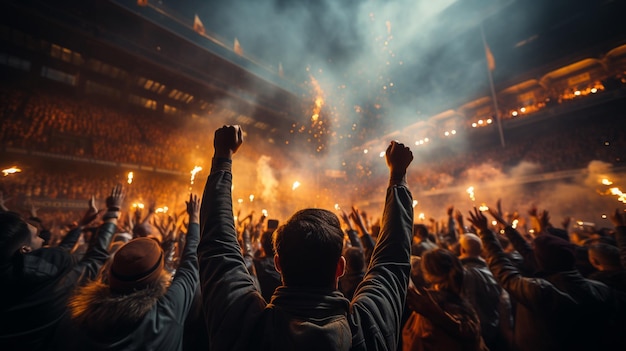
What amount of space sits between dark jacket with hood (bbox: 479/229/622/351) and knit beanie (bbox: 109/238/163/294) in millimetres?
2329

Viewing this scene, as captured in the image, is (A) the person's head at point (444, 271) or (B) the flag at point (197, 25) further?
(B) the flag at point (197, 25)

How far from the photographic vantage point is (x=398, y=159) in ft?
4.06

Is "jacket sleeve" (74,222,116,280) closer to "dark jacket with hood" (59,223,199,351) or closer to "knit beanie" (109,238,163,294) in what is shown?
"dark jacket with hood" (59,223,199,351)

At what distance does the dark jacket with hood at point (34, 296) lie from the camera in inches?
54.7

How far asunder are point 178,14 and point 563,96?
2348cm

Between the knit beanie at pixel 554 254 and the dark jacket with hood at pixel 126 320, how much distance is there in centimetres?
248

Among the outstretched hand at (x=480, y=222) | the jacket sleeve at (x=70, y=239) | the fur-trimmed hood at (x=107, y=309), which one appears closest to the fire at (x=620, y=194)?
the outstretched hand at (x=480, y=222)

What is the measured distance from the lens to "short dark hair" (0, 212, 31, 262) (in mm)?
1457

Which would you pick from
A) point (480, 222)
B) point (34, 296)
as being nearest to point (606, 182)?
point (480, 222)

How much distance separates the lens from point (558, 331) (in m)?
1.57

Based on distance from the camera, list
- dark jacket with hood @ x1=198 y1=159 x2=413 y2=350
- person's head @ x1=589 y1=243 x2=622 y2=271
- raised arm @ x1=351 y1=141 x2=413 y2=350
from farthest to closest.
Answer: person's head @ x1=589 y1=243 x2=622 y2=271, raised arm @ x1=351 y1=141 x2=413 y2=350, dark jacket with hood @ x1=198 y1=159 x2=413 y2=350

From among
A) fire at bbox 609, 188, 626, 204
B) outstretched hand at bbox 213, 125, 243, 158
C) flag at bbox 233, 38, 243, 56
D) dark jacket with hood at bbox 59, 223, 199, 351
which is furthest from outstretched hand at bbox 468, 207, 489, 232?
flag at bbox 233, 38, 243, 56

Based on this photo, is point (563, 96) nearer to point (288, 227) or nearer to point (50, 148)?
point (288, 227)

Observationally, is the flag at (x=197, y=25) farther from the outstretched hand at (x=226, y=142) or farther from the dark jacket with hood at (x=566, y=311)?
the dark jacket with hood at (x=566, y=311)
